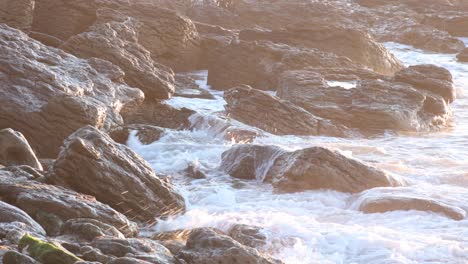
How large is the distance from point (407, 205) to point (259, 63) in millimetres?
12619

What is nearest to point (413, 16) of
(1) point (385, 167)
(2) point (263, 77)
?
(2) point (263, 77)

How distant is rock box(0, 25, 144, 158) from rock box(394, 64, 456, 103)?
7.31m

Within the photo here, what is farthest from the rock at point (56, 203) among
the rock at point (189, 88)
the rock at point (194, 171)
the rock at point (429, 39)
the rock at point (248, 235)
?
the rock at point (429, 39)

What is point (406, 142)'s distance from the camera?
17.5 m

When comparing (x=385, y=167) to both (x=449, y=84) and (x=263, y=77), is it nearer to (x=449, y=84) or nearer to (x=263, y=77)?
(x=449, y=84)

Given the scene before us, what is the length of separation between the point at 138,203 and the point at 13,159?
2.18m

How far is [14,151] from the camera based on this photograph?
467 inches

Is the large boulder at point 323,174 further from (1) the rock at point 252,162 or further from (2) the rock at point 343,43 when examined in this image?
(2) the rock at point 343,43

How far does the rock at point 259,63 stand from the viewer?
23.0 meters

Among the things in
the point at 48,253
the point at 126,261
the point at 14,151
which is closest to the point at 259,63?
the point at 14,151

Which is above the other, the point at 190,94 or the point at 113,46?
the point at 113,46

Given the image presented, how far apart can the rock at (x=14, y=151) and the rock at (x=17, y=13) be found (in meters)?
11.1

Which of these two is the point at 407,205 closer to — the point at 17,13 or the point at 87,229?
the point at 87,229

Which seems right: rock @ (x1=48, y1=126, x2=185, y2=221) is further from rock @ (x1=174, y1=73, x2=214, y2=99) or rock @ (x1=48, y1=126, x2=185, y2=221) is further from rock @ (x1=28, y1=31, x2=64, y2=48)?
rock @ (x1=28, y1=31, x2=64, y2=48)
